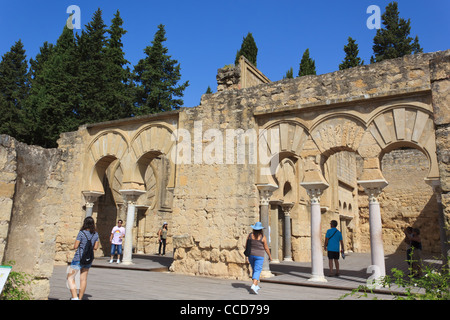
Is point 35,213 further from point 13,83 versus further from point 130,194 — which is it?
point 13,83

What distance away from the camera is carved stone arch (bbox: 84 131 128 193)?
10273mm

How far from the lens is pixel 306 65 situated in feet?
97.5

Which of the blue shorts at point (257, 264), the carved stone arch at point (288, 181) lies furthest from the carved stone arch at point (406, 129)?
the carved stone arch at point (288, 181)

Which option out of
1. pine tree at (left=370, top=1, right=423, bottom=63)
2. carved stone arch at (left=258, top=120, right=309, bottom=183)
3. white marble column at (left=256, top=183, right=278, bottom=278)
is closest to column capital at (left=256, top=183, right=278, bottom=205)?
white marble column at (left=256, top=183, right=278, bottom=278)

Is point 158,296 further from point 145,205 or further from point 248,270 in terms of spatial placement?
point 145,205

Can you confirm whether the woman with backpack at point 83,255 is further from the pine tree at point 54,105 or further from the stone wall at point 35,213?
the pine tree at point 54,105

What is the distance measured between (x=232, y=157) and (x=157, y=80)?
16.4 meters

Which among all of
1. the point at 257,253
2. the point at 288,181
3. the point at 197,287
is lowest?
the point at 197,287

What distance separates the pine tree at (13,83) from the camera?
68.0 ft

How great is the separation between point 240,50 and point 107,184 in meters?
21.7

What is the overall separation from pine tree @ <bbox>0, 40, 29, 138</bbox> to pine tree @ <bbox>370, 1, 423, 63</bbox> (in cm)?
2468

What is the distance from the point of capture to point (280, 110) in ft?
26.3

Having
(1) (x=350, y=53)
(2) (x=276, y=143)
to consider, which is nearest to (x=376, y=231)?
(2) (x=276, y=143)

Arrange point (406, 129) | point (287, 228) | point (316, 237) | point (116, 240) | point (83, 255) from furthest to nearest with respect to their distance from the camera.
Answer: point (287, 228) → point (116, 240) → point (316, 237) → point (406, 129) → point (83, 255)
